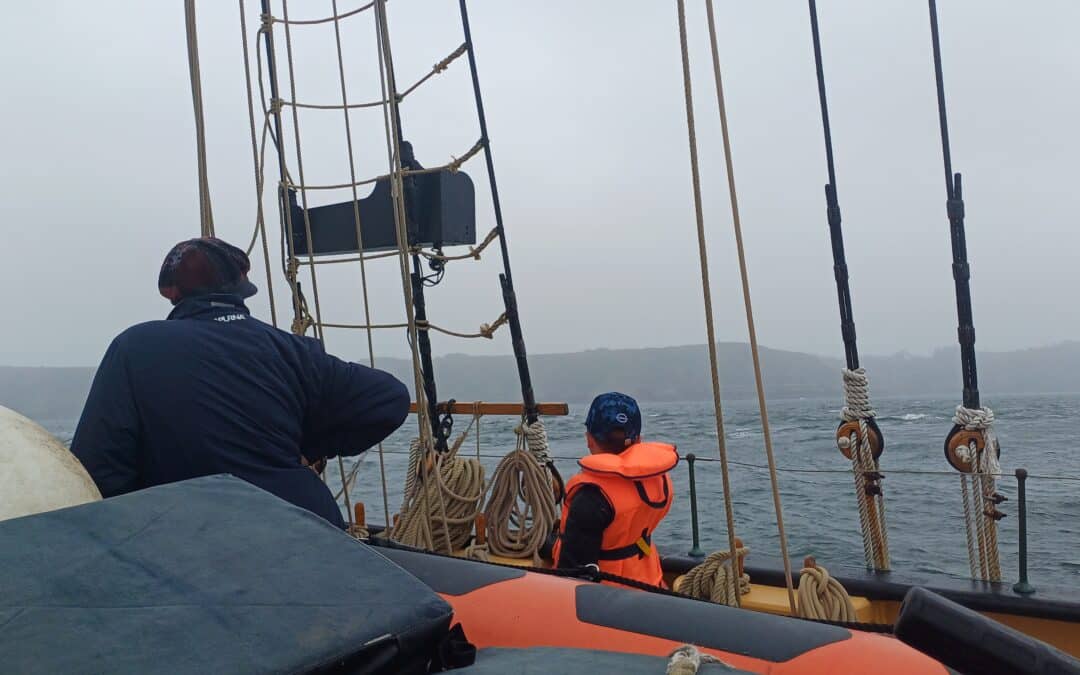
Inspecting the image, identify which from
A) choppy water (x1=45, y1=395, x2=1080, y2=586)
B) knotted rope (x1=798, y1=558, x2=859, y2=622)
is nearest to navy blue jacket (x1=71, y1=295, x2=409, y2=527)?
knotted rope (x1=798, y1=558, x2=859, y2=622)

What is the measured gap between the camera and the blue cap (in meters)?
2.39

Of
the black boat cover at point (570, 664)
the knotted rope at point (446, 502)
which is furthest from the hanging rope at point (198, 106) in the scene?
the black boat cover at point (570, 664)

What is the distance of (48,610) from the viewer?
0.86 metres

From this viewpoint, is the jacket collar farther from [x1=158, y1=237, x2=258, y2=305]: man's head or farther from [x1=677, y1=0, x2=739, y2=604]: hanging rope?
[x1=677, y1=0, x2=739, y2=604]: hanging rope

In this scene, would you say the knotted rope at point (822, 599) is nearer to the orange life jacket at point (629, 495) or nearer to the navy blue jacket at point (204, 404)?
the orange life jacket at point (629, 495)

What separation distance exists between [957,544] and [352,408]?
24.5 feet

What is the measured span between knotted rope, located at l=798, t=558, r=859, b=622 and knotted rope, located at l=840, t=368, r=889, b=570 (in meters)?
0.52

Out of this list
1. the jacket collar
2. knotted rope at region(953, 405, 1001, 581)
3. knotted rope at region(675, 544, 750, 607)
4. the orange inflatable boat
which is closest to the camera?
the orange inflatable boat

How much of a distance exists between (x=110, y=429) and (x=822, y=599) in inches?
86.6

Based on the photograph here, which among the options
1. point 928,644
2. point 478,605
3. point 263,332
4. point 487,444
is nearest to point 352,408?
point 263,332

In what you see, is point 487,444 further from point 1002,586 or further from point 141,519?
point 141,519

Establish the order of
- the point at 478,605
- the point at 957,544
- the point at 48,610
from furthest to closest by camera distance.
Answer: the point at 957,544 < the point at 478,605 < the point at 48,610

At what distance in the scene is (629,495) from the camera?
2.33 metres

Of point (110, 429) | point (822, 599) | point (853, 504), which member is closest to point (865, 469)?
point (822, 599)
